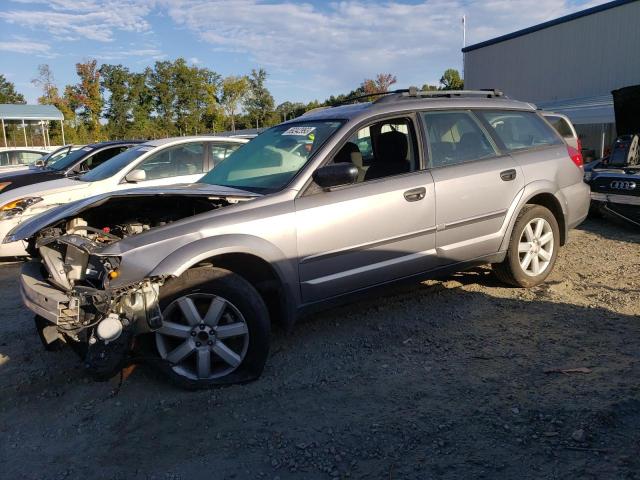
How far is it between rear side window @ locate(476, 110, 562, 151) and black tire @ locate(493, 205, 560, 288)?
63 centimetres

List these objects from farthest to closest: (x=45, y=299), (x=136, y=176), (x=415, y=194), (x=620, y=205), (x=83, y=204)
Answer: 1. (x=620, y=205)
2. (x=136, y=176)
3. (x=415, y=194)
4. (x=83, y=204)
5. (x=45, y=299)

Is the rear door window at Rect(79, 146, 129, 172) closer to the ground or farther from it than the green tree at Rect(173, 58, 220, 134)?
closer to the ground

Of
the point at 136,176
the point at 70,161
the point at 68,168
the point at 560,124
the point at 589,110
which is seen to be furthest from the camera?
the point at 589,110

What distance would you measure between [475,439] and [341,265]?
1535mm

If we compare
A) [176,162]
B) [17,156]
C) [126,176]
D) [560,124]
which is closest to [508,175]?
[176,162]

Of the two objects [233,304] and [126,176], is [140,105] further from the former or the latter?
[233,304]

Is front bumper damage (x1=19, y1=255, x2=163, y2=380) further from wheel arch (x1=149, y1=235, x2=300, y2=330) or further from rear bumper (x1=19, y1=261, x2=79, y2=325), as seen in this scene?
wheel arch (x1=149, y1=235, x2=300, y2=330)

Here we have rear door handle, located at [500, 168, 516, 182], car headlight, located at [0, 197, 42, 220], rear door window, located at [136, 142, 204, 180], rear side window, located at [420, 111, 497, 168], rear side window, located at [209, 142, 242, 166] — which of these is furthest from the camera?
rear side window, located at [209, 142, 242, 166]

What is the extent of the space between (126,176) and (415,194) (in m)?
4.80

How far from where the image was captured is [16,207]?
6898mm

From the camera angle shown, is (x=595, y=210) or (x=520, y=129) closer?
(x=520, y=129)

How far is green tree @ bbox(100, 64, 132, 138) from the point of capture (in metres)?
50.0

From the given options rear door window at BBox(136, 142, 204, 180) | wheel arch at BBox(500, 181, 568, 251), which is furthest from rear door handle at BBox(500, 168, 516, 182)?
rear door window at BBox(136, 142, 204, 180)

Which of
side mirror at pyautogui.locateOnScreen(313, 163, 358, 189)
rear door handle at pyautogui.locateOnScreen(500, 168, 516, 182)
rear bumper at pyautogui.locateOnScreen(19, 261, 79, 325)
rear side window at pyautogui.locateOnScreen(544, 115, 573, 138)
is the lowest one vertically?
rear bumper at pyautogui.locateOnScreen(19, 261, 79, 325)
